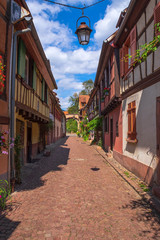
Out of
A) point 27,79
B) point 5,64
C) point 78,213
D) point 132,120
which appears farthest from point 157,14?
point 27,79

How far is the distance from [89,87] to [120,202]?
1718 inches

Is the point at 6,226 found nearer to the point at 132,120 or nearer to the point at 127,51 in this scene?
the point at 132,120

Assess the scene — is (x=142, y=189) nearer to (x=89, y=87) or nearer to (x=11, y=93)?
(x=11, y=93)

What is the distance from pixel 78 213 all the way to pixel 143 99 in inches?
160

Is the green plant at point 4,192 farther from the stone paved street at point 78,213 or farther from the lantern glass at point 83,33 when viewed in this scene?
the lantern glass at point 83,33

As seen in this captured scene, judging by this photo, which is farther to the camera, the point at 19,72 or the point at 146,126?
the point at 19,72

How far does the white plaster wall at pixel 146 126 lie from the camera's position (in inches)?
210

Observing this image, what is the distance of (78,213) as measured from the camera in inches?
152

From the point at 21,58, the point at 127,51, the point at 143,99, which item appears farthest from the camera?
the point at 127,51

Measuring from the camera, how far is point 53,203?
4371 mm

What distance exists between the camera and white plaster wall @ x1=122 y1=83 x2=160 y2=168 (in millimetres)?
5340

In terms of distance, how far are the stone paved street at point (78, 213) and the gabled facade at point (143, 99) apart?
1037 millimetres

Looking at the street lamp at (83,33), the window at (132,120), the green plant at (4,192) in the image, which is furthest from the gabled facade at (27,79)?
the window at (132,120)

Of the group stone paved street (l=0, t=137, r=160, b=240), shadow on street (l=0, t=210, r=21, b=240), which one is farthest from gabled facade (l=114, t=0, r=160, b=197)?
shadow on street (l=0, t=210, r=21, b=240)
